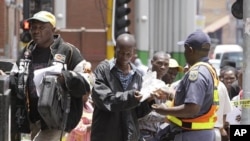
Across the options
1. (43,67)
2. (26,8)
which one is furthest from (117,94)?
(26,8)

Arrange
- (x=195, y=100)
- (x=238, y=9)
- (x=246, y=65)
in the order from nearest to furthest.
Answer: (x=195, y=100) < (x=246, y=65) < (x=238, y=9)

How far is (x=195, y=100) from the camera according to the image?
6758mm

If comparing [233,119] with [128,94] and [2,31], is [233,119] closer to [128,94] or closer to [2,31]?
[128,94]

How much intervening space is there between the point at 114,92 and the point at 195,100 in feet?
3.35

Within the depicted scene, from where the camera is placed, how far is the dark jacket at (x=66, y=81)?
23.5 ft

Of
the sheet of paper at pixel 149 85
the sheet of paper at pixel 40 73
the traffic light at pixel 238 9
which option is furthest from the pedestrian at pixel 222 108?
the sheet of paper at pixel 40 73

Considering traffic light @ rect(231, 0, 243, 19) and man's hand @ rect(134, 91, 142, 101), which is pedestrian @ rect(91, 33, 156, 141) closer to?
man's hand @ rect(134, 91, 142, 101)

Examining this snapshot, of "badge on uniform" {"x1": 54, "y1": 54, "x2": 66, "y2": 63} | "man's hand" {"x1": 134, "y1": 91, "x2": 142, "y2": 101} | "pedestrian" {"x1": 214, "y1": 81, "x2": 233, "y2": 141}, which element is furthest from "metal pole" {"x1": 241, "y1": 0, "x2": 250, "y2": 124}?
"badge on uniform" {"x1": 54, "y1": 54, "x2": 66, "y2": 63}

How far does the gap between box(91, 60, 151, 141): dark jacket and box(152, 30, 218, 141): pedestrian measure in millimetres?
505

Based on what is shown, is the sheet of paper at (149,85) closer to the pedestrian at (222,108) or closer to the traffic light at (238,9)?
the pedestrian at (222,108)

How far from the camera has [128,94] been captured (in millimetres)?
7273

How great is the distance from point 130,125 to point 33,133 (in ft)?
3.30

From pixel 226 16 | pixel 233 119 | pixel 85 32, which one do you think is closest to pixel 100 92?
pixel 233 119

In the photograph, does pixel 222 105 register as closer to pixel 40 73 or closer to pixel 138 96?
pixel 138 96
